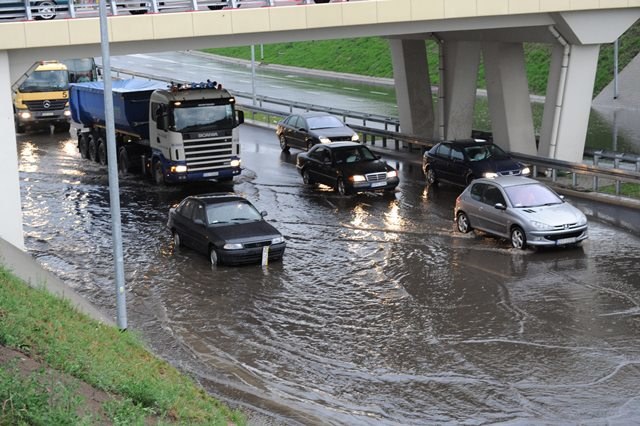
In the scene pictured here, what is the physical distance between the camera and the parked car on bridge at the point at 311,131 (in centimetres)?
3728

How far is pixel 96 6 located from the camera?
79.8 feet

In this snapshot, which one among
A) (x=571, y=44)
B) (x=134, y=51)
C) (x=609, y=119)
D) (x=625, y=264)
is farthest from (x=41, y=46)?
(x=609, y=119)

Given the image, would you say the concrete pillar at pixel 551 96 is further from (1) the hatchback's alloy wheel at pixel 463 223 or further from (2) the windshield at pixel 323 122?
(1) the hatchback's alloy wheel at pixel 463 223

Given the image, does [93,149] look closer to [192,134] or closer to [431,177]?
[192,134]

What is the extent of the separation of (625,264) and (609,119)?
1184 inches

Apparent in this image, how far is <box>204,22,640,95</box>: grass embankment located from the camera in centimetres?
5844

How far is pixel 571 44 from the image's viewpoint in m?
31.7

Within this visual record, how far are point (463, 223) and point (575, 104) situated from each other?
9013mm

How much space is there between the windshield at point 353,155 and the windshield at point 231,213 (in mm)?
7782

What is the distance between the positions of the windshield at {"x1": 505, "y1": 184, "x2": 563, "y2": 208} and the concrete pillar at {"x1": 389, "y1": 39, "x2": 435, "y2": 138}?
15.1 meters

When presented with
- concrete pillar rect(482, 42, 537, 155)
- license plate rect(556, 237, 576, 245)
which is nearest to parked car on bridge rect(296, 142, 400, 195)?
concrete pillar rect(482, 42, 537, 155)

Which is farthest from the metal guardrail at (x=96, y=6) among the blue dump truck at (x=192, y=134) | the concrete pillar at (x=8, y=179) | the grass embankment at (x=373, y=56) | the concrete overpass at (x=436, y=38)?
the grass embankment at (x=373, y=56)

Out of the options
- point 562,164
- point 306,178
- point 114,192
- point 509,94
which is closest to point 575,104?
point 509,94

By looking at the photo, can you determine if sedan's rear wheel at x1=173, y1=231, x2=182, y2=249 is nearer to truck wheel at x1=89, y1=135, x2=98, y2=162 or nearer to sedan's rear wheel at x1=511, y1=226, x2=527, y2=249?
sedan's rear wheel at x1=511, y1=226, x2=527, y2=249
